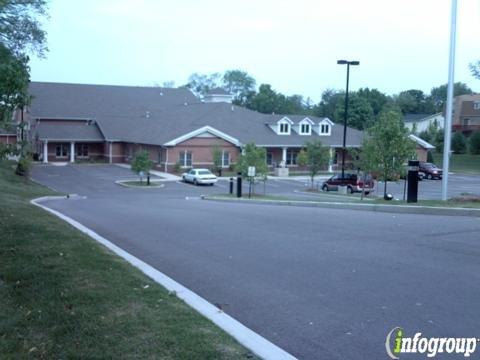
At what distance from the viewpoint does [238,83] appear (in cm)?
13612

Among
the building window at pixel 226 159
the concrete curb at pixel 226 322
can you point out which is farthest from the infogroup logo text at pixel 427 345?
the building window at pixel 226 159

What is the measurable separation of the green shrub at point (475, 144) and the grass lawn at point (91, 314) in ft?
252

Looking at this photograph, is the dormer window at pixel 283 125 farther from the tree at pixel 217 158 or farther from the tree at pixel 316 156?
the tree at pixel 316 156

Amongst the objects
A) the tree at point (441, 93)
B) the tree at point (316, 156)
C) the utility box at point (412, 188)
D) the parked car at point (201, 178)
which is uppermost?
the tree at point (441, 93)

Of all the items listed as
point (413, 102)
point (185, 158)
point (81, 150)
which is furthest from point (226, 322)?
point (413, 102)

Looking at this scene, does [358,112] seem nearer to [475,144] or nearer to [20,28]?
[475,144]

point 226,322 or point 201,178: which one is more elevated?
point 226,322

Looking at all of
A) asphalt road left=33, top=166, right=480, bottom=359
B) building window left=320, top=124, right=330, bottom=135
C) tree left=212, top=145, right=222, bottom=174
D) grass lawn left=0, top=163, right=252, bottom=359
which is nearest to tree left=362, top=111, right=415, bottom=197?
asphalt road left=33, top=166, right=480, bottom=359

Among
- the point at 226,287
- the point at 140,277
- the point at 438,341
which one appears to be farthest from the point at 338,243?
the point at 438,341

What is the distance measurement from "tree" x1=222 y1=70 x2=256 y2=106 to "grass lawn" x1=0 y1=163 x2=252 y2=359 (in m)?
128

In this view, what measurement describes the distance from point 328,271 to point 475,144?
76.5m

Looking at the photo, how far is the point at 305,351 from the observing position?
5.27 metres

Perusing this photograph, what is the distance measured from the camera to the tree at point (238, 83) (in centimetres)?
13550

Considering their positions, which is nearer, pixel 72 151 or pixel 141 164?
pixel 141 164
